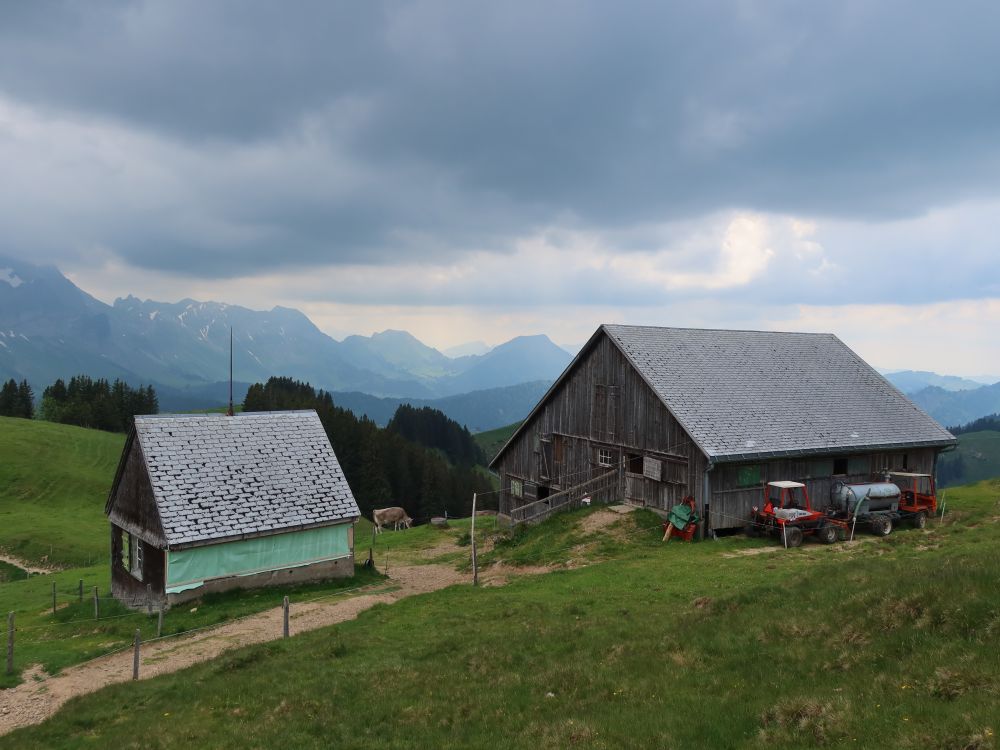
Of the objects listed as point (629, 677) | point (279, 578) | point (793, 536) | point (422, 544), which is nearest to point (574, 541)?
point (793, 536)

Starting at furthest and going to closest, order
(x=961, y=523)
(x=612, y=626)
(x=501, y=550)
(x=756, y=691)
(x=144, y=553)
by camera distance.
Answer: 1. (x=501, y=550)
2. (x=961, y=523)
3. (x=144, y=553)
4. (x=612, y=626)
5. (x=756, y=691)

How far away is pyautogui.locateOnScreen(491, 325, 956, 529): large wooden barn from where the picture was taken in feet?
104

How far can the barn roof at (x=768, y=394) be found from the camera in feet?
105

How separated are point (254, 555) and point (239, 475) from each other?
383 cm

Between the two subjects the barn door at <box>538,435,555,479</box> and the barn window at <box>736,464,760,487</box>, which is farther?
the barn door at <box>538,435,555,479</box>

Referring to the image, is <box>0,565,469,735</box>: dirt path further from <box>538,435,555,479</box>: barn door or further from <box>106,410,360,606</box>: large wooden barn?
<box>538,435,555,479</box>: barn door

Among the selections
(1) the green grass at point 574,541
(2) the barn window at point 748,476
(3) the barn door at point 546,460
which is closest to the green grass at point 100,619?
(1) the green grass at point 574,541

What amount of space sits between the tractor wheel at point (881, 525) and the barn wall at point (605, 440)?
8.16 m

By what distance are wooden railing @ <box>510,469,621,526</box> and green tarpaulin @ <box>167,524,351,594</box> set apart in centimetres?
1103

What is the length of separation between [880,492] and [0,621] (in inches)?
1605

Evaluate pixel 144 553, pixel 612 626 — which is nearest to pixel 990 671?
pixel 612 626

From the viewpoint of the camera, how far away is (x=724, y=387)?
35.5 meters

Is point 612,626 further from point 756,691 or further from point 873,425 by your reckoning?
point 873,425

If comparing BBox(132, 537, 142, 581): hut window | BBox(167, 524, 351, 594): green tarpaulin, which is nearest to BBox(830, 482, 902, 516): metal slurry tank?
BBox(167, 524, 351, 594): green tarpaulin
